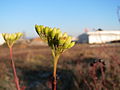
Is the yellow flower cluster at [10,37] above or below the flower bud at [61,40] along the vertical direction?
below

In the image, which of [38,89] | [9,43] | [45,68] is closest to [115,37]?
[45,68]

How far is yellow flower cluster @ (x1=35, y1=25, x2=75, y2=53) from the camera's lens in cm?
151

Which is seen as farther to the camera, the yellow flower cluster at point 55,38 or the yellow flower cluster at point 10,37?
the yellow flower cluster at point 10,37

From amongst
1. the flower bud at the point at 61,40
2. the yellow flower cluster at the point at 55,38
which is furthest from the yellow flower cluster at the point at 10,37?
the flower bud at the point at 61,40

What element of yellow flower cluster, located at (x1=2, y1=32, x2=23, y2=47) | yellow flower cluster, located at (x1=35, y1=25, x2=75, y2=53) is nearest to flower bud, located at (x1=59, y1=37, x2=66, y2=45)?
yellow flower cluster, located at (x1=35, y1=25, x2=75, y2=53)

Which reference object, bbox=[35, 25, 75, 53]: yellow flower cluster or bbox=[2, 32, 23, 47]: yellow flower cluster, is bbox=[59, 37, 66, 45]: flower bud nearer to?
bbox=[35, 25, 75, 53]: yellow flower cluster

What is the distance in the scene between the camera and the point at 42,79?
13.6 metres

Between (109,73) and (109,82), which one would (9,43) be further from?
(109,73)

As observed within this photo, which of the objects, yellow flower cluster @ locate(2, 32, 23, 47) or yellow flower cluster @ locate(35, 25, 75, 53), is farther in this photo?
yellow flower cluster @ locate(2, 32, 23, 47)

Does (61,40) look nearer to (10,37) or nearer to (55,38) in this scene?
(55,38)

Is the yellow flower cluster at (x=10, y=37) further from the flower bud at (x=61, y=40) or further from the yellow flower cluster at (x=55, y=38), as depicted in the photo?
the flower bud at (x=61, y=40)

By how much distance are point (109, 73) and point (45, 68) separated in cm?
652

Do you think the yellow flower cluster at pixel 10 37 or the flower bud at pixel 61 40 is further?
the yellow flower cluster at pixel 10 37

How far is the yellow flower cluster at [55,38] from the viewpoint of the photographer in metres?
1.51
